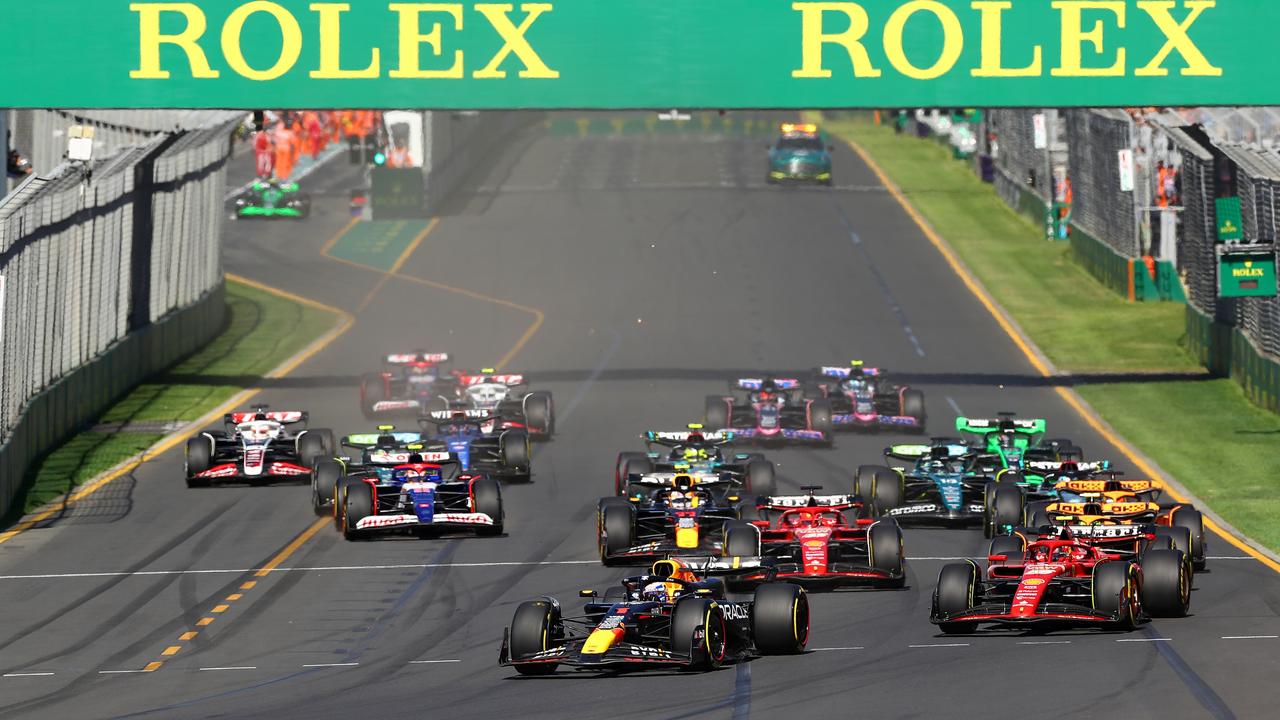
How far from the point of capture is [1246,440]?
133 feet

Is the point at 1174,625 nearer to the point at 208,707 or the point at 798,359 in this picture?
the point at 208,707

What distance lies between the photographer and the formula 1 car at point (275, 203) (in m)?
75.4

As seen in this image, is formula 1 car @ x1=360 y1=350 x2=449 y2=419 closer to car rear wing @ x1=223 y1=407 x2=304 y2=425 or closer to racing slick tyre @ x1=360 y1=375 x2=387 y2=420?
racing slick tyre @ x1=360 y1=375 x2=387 y2=420

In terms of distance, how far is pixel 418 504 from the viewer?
30.4 metres

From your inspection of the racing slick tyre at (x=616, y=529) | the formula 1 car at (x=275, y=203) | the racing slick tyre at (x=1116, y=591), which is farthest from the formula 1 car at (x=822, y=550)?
the formula 1 car at (x=275, y=203)

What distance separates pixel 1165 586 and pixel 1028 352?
27.8 m

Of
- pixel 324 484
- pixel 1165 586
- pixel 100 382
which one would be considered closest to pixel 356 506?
pixel 324 484

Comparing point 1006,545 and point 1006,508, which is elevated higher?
point 1006,508

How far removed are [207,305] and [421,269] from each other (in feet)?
36.1

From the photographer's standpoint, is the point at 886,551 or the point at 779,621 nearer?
the point at 779,621

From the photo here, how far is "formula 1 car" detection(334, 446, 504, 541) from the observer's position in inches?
1196

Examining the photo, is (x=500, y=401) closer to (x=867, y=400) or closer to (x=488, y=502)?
(x=867, y=400)

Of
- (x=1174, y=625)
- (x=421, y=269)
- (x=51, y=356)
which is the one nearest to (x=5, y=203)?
(x=51, y=356)

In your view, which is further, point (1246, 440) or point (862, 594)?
point (1246, 440)
